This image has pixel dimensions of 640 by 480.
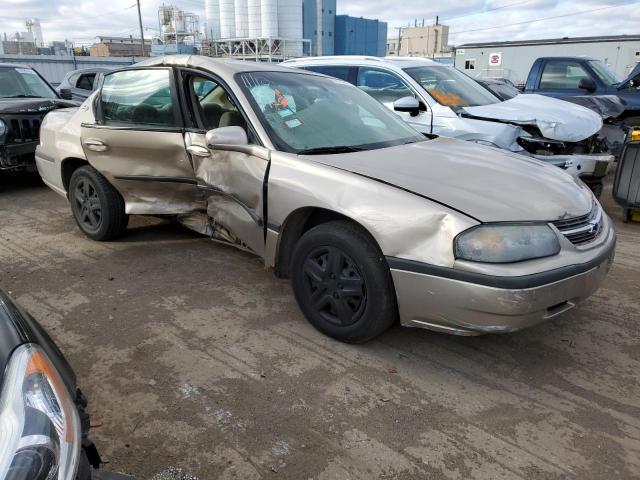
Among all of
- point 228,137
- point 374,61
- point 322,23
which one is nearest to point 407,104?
point 374,61

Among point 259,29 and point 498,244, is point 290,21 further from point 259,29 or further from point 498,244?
point 498,244

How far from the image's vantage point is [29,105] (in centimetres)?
697

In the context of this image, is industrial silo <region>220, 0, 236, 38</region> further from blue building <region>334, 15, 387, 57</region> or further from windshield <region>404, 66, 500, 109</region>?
windshield <region>404, 66, 500, 109</region>

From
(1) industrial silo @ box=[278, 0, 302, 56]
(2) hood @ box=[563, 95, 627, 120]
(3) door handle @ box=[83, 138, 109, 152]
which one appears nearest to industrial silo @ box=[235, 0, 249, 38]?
(1) industrial silo @ box=[278, 0, 302, 56]

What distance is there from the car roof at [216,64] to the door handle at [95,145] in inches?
31.0

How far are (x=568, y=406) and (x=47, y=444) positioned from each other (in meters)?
2.35

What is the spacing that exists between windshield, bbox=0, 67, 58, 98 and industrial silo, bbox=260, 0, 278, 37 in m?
41.4

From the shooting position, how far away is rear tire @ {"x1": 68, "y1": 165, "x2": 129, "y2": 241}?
4.58 meters

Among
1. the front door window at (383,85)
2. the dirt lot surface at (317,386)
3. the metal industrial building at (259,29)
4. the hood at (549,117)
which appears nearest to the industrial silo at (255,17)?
the metal industrial building at (259,29)

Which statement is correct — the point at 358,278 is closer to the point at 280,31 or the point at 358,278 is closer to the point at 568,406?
the point at 568,406

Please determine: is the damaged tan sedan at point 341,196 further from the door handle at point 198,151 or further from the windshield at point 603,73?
the windshield at point 603,73

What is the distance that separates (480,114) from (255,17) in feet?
150

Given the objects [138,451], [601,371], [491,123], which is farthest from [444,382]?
[491,123]

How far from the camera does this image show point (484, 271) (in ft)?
8.04
